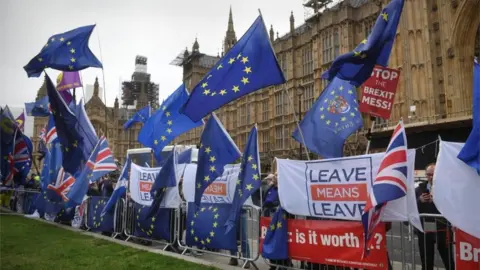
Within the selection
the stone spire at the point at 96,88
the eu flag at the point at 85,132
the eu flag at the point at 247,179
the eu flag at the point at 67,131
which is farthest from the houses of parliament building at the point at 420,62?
the stone spire at the point at 96,88

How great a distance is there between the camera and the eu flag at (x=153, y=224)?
9.76 meters

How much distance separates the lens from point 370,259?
585cm

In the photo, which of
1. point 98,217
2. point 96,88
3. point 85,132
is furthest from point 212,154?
point 96,88

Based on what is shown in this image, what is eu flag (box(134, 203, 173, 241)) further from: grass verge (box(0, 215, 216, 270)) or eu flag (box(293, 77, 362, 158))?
eu flag (box(293, 77, 362, 158))

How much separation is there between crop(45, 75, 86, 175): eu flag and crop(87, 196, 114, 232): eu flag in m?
1.22

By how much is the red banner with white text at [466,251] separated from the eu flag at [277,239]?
2835 millimetres

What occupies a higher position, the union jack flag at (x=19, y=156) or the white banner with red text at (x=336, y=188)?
the union jack flag at (x=19, y=156)

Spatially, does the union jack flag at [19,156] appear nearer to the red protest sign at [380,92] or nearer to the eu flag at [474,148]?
the red protest sign at [380,92]

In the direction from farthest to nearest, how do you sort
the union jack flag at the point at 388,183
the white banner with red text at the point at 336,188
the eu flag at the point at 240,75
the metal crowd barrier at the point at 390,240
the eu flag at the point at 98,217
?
the eu flag at the point at 98,217
the eu flag at the point at 240,75
the metal crowd barrier at the point at 390,240
the white banner with red text at the point at 336,188
the union jack flag at the point at 388,183

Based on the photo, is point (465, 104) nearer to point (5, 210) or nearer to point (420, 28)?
point (420, 28)

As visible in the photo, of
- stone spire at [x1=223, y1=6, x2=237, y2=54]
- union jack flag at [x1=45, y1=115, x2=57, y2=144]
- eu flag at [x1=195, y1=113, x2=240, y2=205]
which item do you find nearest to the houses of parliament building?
union jack flag at [x1=45, y1=115, x2=57, y2=144]

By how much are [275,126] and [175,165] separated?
29557 mm

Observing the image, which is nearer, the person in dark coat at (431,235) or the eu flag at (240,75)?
the person in dark coat at (431,235)

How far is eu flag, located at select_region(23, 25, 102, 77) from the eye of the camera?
1170cm
